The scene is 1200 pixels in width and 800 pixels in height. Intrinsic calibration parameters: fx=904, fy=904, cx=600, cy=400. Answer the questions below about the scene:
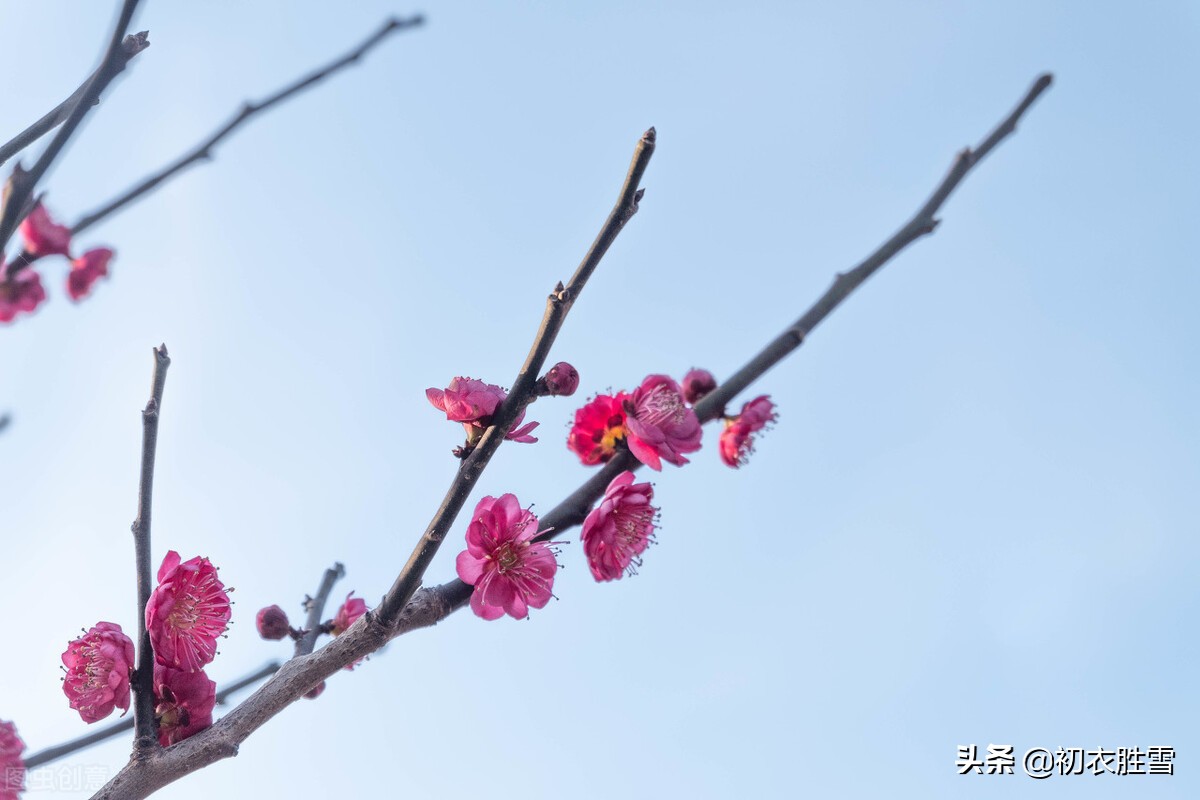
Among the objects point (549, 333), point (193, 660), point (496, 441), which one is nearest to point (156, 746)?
point (193, 660)

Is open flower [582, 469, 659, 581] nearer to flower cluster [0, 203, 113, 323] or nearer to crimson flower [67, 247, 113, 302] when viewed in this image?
flower cluster [0, 203, 113, 323]

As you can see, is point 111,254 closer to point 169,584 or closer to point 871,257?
point 169,584

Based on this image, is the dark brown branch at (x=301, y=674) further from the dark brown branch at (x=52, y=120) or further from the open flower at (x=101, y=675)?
Answer: the dark brown branch at (x=52, y=120)

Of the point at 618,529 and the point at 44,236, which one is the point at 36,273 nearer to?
the point at 44,236

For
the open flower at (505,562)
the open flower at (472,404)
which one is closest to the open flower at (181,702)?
the open flower at (505,562)

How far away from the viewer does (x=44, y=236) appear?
2.84 metres

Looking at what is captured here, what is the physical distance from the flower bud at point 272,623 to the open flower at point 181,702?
0.48 meters

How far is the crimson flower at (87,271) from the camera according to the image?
5043 mm

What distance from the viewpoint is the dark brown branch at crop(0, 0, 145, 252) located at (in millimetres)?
1562

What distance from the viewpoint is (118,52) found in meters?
1.62

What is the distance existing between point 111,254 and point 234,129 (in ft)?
12.1

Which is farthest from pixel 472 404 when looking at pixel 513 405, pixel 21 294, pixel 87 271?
pixel 87 271

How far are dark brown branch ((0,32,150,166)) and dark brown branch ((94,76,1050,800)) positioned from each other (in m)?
0.98

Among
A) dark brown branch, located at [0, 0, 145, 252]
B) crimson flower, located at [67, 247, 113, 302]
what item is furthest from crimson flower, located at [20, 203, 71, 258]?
crimson flower, located at [67, 247, 113, 302]
